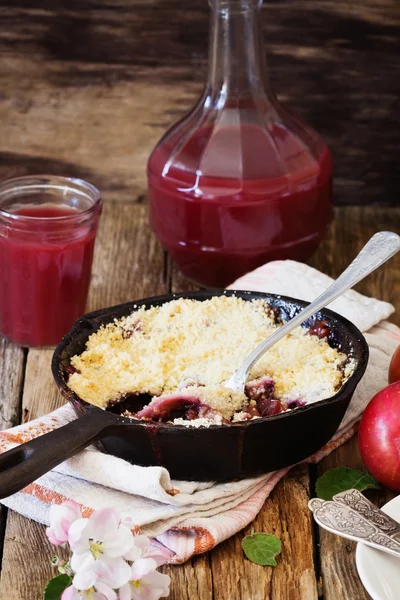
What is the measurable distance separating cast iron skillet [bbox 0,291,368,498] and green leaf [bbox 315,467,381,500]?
0.06m

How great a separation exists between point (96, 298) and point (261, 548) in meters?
0.90

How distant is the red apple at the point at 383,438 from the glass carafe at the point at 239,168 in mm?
622

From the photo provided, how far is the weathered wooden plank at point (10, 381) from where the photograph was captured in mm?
1677

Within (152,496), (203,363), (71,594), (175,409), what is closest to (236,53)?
(203,363)

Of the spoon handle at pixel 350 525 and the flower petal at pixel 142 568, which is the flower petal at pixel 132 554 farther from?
the spoon handle at pixel 350 525

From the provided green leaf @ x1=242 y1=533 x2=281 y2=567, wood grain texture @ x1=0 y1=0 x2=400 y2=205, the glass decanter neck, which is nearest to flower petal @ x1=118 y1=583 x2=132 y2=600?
green leaf @ x1=242 y1=533 x2=281 y2=567

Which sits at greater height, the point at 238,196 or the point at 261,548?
the point at 238,196

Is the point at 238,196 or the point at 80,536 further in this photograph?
the point at 238,196

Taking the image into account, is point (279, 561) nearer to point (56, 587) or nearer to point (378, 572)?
point (378, 572)

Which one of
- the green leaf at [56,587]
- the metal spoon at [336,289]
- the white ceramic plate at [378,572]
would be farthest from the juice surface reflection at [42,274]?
the white ceramic plate at [378,572]

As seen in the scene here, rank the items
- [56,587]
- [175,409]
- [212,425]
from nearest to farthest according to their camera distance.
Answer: [56,587] < [212,425] < [175,409]

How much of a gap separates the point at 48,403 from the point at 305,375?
0.47 m

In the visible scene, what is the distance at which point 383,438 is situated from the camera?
141cm

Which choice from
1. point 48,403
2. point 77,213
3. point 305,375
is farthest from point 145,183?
point 305,375
